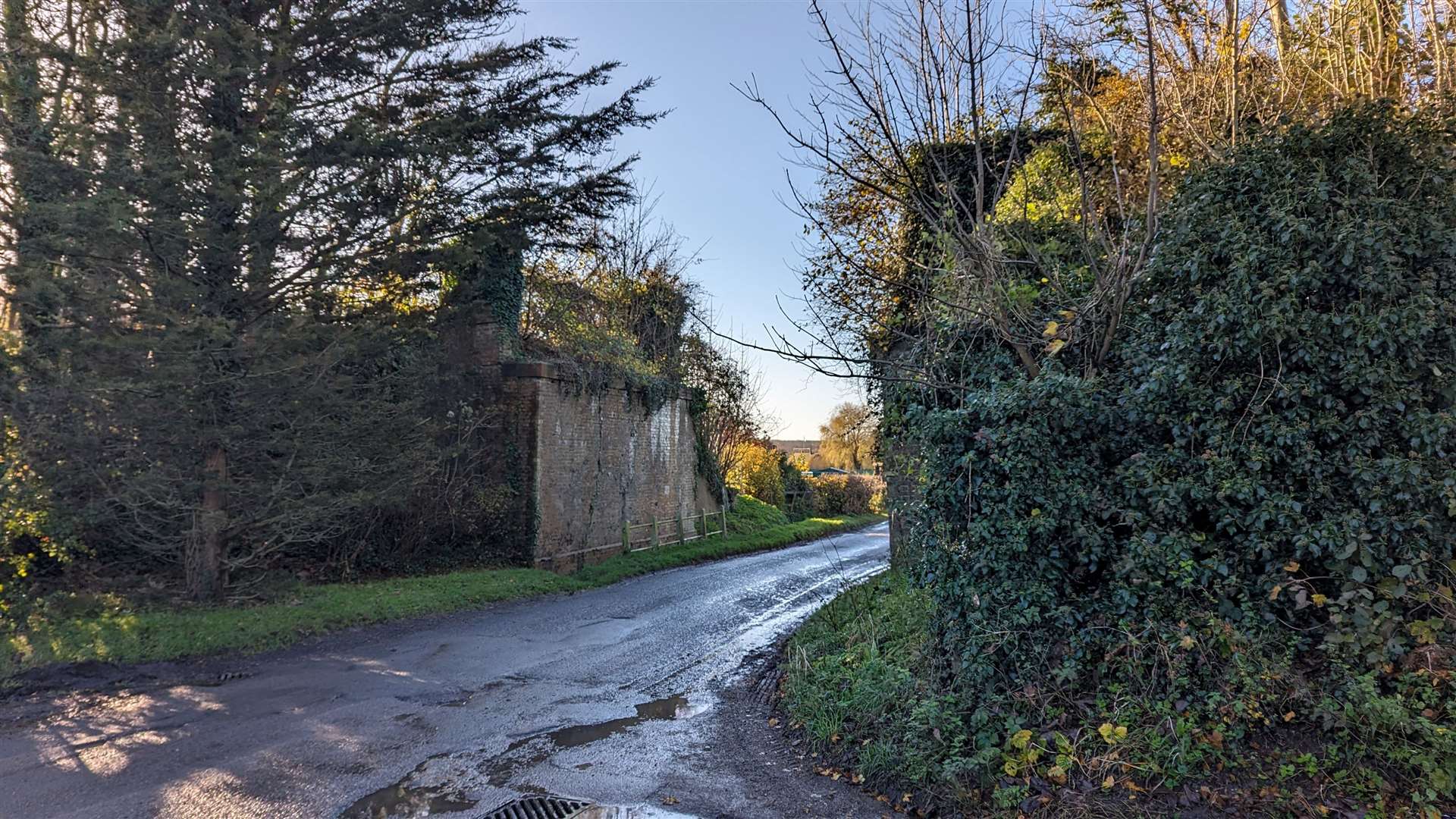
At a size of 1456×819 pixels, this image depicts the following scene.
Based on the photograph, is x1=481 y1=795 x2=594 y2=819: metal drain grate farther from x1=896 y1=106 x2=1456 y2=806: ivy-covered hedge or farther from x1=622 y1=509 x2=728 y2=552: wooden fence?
x1=622 y1=509 x2=728 y2=552: wooden fence

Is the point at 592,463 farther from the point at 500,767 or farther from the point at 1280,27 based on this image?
the point at 1280,27

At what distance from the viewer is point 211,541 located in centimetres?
1029

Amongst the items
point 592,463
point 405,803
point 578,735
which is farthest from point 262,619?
point 592,463

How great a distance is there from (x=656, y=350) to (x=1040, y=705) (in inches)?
797

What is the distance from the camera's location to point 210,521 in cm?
994

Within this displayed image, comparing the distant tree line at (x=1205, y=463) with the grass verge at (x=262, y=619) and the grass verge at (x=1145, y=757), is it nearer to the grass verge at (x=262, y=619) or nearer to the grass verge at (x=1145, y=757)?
the grass verge at (x=1145, y=757)

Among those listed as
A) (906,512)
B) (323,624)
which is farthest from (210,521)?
(906,512)

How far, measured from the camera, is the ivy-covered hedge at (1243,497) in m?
4.87

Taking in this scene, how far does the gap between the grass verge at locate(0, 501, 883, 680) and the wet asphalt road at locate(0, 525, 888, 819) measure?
484mm

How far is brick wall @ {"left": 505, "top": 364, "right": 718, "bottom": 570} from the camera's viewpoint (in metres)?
15.4

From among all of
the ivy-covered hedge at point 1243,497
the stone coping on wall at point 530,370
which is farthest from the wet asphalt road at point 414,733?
the stone coping on wall at point 530,370

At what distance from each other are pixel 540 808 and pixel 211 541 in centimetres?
805

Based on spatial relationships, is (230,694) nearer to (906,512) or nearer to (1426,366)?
(906,512)

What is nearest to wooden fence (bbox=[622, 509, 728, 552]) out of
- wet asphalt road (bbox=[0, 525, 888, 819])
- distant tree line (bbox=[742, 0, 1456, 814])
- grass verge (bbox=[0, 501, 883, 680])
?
grass verge (bbox=[0, 501, 883, 680])
